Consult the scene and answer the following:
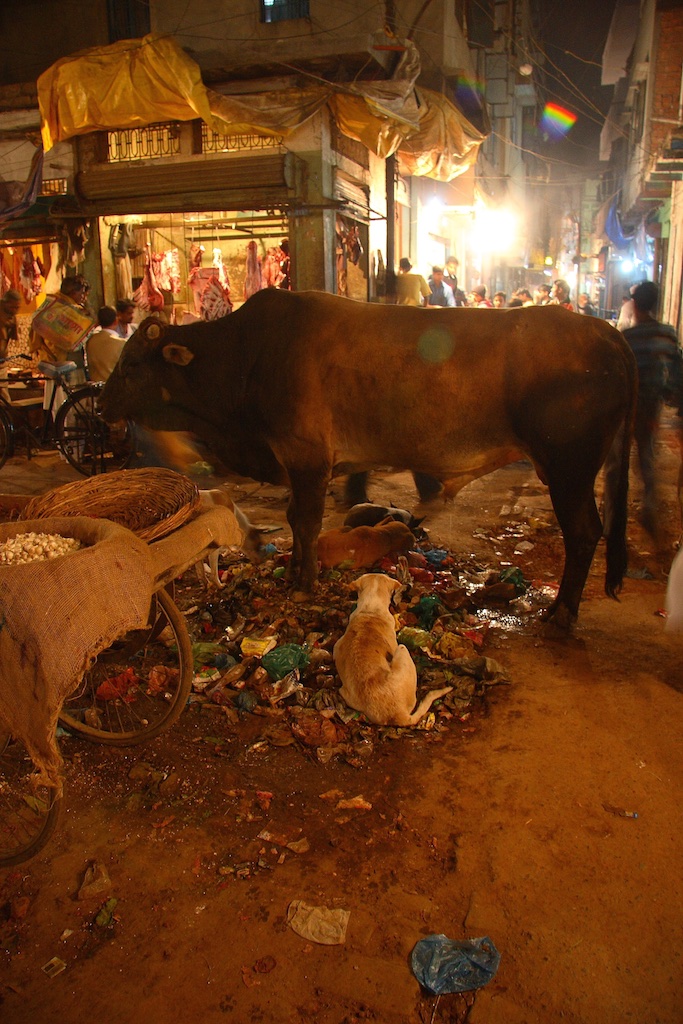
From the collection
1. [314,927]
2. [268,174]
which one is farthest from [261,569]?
[268,174]

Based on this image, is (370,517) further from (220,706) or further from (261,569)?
(220,706)

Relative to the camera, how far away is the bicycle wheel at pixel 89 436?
30.3ft

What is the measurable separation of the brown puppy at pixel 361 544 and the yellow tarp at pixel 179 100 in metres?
7.55

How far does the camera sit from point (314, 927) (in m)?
2.66

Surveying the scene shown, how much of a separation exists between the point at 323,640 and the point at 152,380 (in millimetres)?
2682

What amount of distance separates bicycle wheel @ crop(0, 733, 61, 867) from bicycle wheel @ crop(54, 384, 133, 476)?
579 cm

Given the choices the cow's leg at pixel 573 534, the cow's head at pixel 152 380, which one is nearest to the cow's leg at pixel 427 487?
the cow's head at pixel 152 380

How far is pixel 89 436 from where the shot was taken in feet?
30.4

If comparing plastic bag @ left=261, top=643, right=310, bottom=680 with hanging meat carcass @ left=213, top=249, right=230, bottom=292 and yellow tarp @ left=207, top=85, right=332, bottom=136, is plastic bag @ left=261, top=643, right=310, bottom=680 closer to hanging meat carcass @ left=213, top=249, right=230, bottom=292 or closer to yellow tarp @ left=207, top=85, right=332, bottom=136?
yellow tarp @ left=207, top=85, right=332, bottom=136

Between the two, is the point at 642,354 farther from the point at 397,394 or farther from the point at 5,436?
the point at 5,436

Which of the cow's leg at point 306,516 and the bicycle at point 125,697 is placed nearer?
the bicycle at point 125,697

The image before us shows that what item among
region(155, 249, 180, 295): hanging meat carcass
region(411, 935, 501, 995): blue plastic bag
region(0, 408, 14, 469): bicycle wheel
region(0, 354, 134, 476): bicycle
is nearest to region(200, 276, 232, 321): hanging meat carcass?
region(155, 249, 180, 295): hanging meat carcass

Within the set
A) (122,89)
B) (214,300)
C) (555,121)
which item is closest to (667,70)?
(214,300)

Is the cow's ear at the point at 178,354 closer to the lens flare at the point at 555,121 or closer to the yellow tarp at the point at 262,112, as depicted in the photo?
the yellow tarp at the point at 262,112
